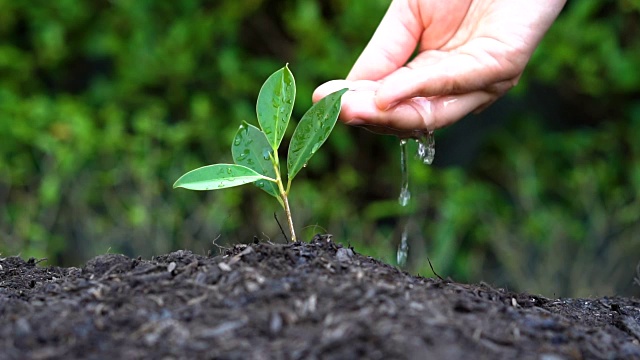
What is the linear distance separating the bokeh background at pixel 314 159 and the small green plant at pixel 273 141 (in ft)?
5.80

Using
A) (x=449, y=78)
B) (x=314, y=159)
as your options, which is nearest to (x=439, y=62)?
(x=449, y=78)

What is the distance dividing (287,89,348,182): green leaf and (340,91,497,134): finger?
27cm

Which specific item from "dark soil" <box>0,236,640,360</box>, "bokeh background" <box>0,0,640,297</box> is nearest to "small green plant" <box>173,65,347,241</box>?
"dark soil" <box>0,236,640,360</box>

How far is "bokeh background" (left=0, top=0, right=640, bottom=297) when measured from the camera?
3.61 metres

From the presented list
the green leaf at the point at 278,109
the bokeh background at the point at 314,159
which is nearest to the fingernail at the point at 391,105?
the green leaf at the point at 278,109

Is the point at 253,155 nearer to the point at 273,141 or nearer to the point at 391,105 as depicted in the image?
the point at 273,141

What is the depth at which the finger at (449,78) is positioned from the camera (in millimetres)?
1900

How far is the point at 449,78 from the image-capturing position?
6.55 feet

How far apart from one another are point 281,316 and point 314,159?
2.77 meters

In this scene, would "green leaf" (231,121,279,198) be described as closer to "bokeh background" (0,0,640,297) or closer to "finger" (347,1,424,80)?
"finger" (347,1,424,80)

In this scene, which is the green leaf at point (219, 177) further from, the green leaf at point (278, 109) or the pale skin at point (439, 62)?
the pale skin at point (439, 62)

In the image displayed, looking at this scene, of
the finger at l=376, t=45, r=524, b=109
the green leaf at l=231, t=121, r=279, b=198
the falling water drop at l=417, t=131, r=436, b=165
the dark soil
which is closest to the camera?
the dark soil

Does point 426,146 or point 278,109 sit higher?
point 278,109

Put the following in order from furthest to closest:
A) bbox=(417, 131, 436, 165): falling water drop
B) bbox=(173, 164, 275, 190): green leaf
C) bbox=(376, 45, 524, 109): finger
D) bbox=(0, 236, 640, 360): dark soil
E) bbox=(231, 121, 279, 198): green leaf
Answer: bbox=(417, 131, 436, 165): falling water drop → bbox=(376, 45, 524, 109): finger → bbox=(231, 121, 279, 198): green leaf → bbox=(173, 164, 275, 190): green leaf → bbox=(0, 236, 640, 360): dark soil
